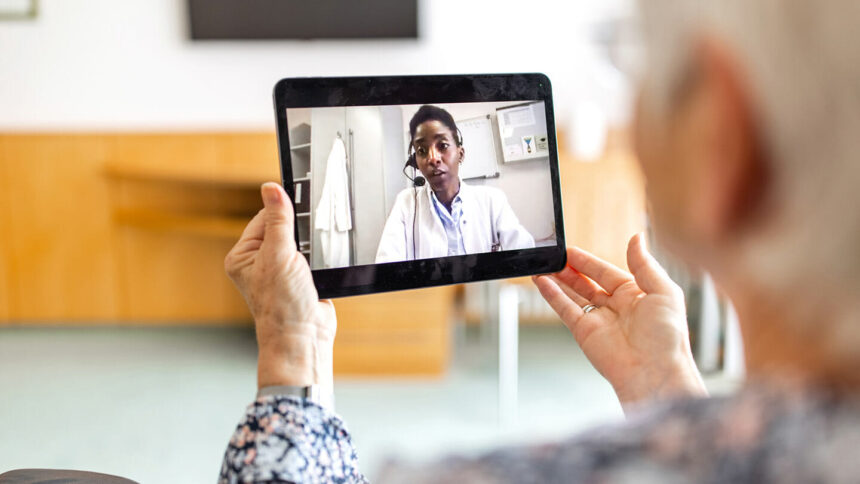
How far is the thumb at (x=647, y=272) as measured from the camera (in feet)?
2.87

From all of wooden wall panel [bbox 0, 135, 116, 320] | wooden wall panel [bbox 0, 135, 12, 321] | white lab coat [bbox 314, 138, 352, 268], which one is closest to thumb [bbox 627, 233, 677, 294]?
white lab coat [bbox 314, 138, 352, 268]

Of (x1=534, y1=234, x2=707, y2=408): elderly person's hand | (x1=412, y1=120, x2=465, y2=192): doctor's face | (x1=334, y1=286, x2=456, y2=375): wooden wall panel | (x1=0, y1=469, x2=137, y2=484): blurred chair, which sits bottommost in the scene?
(x1=334, y1=286, x2=456, y2=375): wooden wall panel

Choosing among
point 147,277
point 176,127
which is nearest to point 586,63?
point 176,127

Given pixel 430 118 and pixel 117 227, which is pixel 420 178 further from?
pixel 117 227

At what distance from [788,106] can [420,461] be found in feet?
0.99

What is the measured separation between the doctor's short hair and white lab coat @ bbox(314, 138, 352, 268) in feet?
0.33

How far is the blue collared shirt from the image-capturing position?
0.97 meters

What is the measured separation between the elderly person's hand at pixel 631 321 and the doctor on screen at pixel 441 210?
0.10 metres

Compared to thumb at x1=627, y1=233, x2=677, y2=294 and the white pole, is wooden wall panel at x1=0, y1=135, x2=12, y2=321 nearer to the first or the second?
the white pole

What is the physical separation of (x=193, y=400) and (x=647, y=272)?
1961 millimetres

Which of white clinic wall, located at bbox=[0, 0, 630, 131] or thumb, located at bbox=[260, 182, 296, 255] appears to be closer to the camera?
thumb, located at bbox=[260, 182, 296, 255]

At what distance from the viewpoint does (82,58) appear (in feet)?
10.3

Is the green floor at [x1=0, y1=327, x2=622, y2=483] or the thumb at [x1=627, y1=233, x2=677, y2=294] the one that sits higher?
the thumb at [x1=627, y1=233, x2=677, y2=294]

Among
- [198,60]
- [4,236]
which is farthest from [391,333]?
[4,236]
